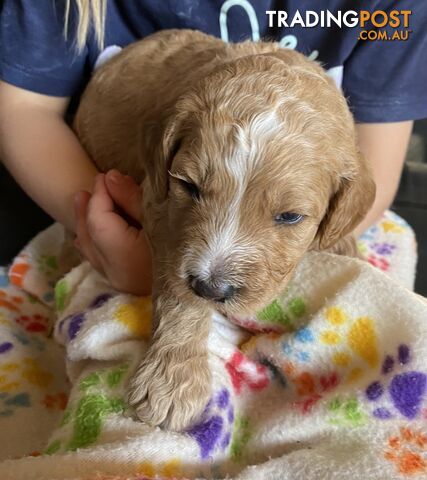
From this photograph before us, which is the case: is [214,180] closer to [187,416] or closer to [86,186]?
[187,416]

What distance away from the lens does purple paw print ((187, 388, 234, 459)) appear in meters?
1.35

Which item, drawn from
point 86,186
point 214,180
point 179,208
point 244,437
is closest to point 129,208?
point 86,186

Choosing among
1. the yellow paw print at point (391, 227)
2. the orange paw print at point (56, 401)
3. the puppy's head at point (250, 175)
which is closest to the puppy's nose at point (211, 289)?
the puppy's head at point (250, 175)

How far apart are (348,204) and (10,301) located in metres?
1.24

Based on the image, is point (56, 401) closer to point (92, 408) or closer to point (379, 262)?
point (92, 408)

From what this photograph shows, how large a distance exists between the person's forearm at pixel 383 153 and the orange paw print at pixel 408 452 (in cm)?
97

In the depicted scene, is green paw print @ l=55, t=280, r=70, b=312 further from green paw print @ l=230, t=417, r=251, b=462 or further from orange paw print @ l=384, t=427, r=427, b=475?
orange paw print @ l=384, t=427, r=427, b=475

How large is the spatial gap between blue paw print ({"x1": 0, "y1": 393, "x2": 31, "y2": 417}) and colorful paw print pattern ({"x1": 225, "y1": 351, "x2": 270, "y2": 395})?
609 millimetres

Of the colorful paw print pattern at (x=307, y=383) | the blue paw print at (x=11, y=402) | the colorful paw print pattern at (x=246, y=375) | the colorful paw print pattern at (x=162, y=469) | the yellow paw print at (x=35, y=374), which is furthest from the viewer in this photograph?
the yellow paw print at (x=35, y=374)

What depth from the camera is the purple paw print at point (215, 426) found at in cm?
135

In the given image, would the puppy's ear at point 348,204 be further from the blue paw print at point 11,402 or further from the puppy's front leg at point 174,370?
the blue paw print at point 11,402

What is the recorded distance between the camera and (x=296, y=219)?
138 centimetres

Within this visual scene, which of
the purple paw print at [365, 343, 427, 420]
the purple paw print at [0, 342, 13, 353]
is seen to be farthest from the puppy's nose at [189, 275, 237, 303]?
the purple paw print at [0, 342, 13, 353]

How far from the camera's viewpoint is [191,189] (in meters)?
1.37
